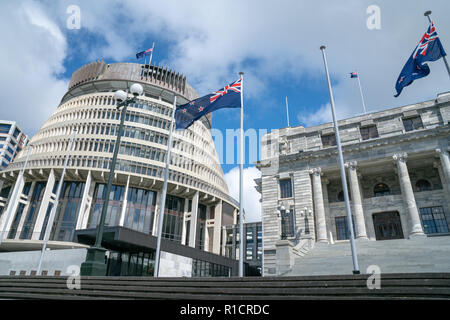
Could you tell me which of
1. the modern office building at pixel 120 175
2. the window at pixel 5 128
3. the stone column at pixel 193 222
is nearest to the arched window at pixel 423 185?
the modern office building at pixel 120 175

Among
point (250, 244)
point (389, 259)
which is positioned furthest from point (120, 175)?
point (389, 259)

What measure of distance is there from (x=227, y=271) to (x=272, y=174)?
2353 centimetres

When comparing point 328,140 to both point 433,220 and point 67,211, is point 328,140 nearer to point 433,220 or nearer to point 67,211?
point 433,220

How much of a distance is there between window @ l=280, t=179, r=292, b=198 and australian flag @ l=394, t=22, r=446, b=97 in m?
18.1

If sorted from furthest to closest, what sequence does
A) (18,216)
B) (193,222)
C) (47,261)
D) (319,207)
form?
(193,222) < (18,216) < (47,261) < (319,207)

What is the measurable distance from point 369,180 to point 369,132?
18.2ft

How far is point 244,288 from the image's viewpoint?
330 inches

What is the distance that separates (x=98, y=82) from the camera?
6575 centimetres

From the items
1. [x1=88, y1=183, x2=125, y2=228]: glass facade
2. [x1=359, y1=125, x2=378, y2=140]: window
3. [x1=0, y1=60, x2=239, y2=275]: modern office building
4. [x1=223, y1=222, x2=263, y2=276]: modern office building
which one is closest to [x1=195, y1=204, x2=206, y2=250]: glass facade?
[x1=0, y1=60, x2=239, y2=275]: modern office building

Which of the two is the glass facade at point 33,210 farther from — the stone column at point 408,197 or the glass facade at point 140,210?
the stone column at point 408,197

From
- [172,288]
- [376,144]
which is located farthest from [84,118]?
[172,288]

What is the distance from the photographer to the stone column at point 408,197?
2558 cm

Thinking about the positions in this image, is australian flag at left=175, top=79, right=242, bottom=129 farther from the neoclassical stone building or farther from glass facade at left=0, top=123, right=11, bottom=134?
glass facade at left=0, top=123, right=11, bottom=134
